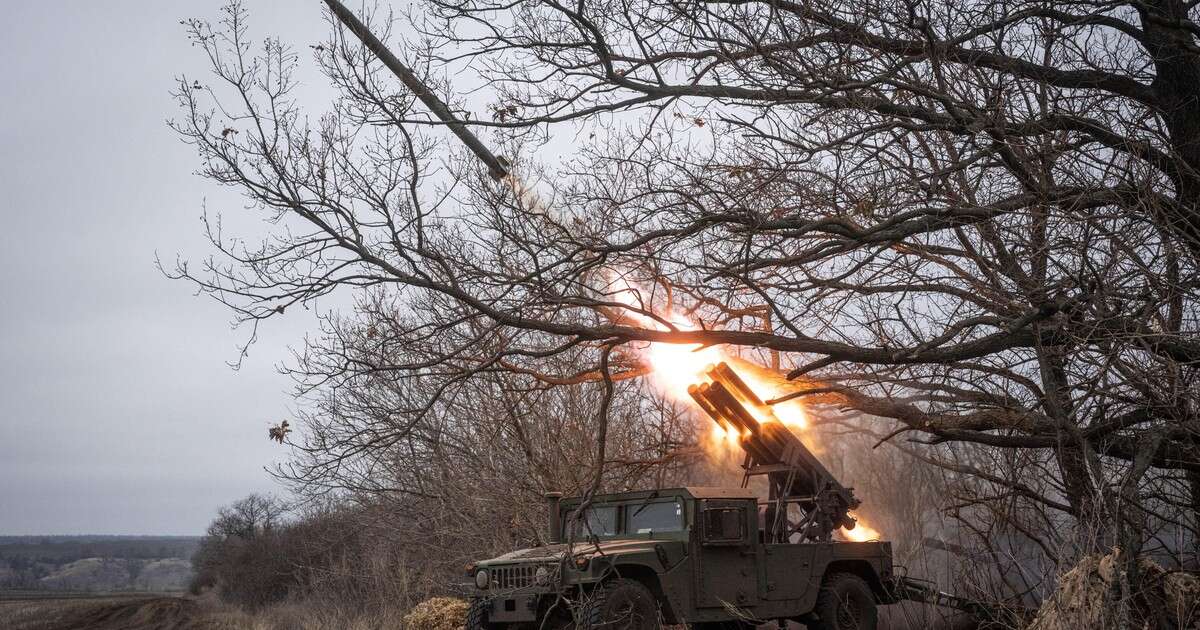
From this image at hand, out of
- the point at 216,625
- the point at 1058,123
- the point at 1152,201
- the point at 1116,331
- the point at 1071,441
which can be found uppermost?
the point at 1058,123

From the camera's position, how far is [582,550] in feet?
31.2

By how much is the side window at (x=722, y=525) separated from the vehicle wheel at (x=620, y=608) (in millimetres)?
886

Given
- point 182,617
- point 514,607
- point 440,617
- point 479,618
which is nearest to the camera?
point 514,607

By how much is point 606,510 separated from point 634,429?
497 centimetres

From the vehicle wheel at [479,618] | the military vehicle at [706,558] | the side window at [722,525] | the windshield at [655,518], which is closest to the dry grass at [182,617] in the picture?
the vehicle wheel at [479,618]

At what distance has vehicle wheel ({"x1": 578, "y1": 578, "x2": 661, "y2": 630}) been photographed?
345 inches

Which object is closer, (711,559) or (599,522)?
(711,559)

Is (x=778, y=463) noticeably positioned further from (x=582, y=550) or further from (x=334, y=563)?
(x=334, y=563)

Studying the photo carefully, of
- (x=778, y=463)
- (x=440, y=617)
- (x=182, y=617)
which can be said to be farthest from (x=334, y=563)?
(x=778, y=463)

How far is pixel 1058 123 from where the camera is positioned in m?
8.60

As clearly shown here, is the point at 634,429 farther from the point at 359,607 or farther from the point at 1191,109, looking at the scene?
the point at 1191,109

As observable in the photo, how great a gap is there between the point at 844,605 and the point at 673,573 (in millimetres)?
2527

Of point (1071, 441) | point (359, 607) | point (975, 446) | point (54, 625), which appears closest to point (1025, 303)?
point (1071, 441)

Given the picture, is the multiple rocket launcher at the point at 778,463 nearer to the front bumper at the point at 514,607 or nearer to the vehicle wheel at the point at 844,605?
the vehicle wheel at the point at 844,605
